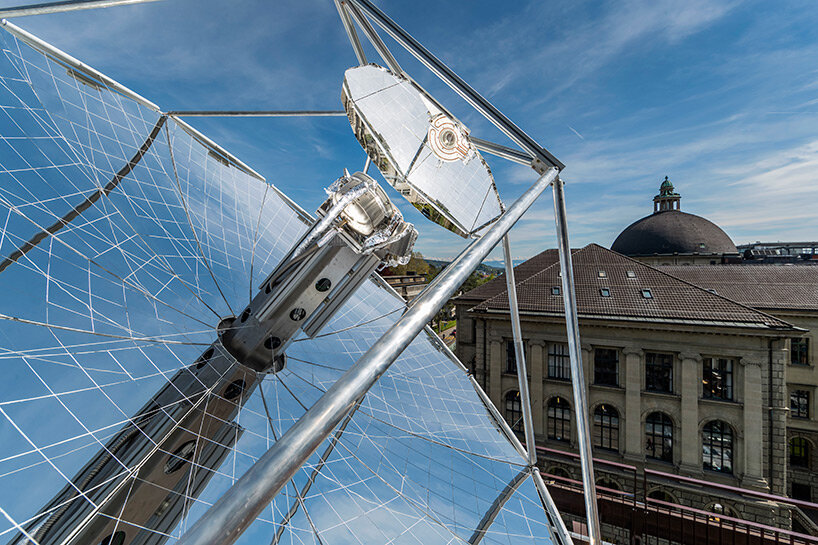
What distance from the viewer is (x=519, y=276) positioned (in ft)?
95.6

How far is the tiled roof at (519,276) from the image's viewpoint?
27.9m

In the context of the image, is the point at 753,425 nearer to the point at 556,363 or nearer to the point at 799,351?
the point at 556,363

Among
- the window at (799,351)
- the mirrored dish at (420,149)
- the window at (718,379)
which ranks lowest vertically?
the mirrored dish at (420,149)

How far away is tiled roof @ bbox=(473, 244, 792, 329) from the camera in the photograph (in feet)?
62.1

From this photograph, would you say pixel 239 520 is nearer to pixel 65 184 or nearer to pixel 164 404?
pixel 164 404

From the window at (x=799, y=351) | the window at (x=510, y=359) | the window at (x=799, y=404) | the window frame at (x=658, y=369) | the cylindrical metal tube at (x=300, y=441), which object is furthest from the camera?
the window at (x=799, y=404)

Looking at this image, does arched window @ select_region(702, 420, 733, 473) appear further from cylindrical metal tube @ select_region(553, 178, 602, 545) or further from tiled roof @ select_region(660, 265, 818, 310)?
cylindrical metal tube @ select_region(553, 178, 602, 545)

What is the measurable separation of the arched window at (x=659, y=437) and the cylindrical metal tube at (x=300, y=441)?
80.7 ft

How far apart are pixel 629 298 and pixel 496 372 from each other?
9.98m

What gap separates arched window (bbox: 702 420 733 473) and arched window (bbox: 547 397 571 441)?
7022mm

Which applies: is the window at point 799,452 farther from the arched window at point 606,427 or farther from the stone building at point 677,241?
the stone building at point 677,241

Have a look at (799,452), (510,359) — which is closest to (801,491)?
(799,452)

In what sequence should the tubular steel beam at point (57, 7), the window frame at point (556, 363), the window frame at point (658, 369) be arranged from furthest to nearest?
the window frame at point (556, 363)
the window frame at point (658, 369)
the tubular steel beam at point (57, 7)

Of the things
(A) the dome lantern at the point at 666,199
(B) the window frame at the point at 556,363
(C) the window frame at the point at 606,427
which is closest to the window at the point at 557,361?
(B) the window frame at the point at 556,363
